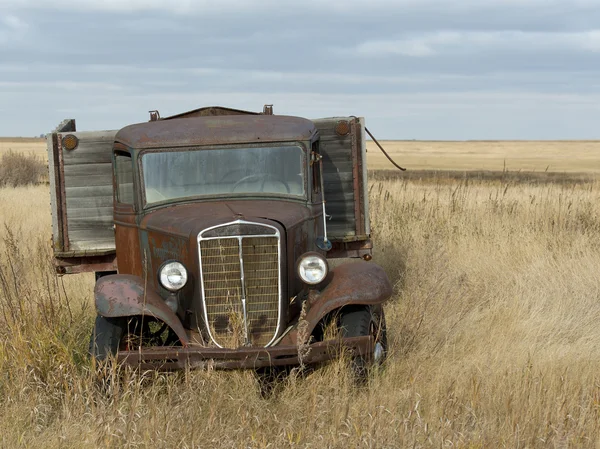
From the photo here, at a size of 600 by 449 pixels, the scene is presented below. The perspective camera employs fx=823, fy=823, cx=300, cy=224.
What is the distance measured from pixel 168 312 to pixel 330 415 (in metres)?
1.48

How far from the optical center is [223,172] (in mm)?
7379

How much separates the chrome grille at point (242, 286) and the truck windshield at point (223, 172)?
1.26 metres

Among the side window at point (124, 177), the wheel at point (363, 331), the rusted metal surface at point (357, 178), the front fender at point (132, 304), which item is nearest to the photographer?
the front fender at point (132, 304)

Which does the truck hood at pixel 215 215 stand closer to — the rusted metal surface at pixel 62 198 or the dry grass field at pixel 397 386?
the dry grass field at pixel 397 386

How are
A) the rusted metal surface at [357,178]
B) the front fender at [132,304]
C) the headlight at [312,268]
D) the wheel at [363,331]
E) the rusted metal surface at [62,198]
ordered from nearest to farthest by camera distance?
the front fender at [132,304] → the wheel at [363,331] → the headlight at [312,268] → the rusted metal surface at [62,198] → the rusted metal surface at [357,178]

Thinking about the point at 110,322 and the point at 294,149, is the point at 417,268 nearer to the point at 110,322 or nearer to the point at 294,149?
the point at 294,149

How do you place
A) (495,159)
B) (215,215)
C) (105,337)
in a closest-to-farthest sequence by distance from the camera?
(105,337) → (215,215) → (495,159)

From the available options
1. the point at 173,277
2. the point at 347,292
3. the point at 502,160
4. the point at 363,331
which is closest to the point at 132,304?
the point at 173,277

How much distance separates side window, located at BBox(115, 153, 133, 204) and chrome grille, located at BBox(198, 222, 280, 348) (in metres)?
1.93

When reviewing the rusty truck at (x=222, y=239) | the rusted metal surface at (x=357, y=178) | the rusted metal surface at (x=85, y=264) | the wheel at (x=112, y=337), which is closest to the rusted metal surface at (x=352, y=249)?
the rusty truck at (x=222, y=239)

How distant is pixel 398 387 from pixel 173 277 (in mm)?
1881

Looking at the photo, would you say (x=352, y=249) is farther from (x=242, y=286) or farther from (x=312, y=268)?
(x=242, y=286)

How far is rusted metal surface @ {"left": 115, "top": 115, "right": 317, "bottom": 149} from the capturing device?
7.50 m

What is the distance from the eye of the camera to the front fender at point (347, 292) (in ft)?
20.1
